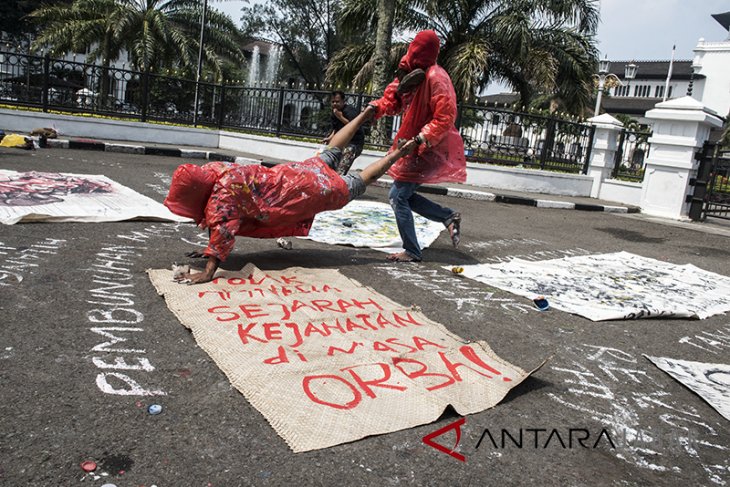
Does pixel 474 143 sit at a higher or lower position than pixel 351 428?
higher

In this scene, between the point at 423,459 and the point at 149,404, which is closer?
the point at 423,459

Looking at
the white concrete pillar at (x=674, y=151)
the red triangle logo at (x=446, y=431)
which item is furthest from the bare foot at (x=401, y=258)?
the white concrete pillar at (x=674, y=151)

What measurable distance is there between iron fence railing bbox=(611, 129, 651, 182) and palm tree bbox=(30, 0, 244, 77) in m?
16.4

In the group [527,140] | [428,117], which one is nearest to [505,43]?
[527,140]

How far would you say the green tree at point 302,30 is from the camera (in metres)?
41.5

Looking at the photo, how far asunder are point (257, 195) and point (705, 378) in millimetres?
2937

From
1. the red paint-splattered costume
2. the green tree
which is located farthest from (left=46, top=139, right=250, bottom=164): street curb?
the green tree

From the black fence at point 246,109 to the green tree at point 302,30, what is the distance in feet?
84.2

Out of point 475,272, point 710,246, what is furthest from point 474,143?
point 475,272

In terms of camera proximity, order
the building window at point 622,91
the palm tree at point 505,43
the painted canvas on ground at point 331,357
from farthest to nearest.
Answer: the building window at point 622,91 < the palm tree at point 505,43 < the painted canvas on ground at point 331,357

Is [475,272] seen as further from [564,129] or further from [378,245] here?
[564,129]

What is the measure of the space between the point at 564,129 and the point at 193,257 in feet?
38.5

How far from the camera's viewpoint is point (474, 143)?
14133mm

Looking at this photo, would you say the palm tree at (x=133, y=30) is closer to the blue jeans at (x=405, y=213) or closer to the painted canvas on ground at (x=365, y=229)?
the painted canvas on ground at (x=365, y=229)
